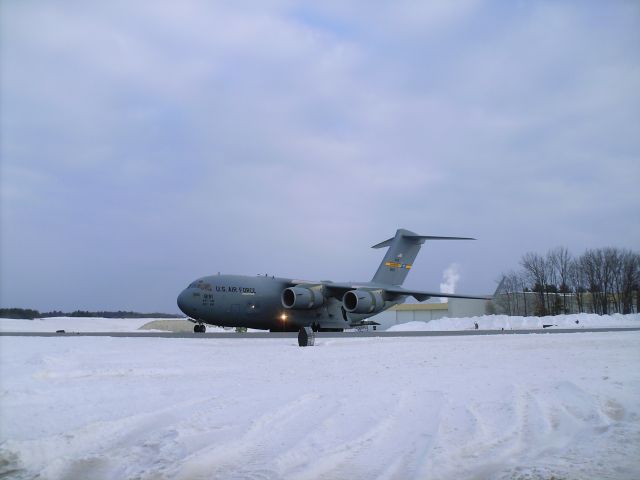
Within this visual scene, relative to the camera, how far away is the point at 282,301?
31.2 meters

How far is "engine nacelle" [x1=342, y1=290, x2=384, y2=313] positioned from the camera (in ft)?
102

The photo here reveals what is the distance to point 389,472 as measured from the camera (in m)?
4.77

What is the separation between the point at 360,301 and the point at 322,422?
24726 mm

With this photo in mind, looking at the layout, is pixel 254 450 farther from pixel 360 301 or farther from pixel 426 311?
pixel 426 311

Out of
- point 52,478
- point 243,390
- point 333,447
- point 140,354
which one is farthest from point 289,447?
point 140,354

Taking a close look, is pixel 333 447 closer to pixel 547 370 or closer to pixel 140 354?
pixel 547 370

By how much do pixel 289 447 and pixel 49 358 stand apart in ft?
26.9

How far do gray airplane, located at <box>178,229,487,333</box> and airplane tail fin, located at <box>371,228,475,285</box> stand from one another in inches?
49.2

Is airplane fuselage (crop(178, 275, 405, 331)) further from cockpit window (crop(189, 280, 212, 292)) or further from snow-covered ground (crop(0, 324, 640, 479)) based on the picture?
snow-covered ground (crop(0, 324, 640, 479))

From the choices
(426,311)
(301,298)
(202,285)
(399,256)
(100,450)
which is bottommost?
(100,450)

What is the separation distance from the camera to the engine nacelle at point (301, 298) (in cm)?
3050

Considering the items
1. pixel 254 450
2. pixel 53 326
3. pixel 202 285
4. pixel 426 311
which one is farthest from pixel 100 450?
pixel 426 311

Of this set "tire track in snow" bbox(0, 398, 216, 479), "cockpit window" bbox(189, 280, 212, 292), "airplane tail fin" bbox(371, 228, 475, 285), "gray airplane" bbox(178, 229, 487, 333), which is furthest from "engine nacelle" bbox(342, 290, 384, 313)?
"tire track in snow" bbox(0, 398, 216, 479)

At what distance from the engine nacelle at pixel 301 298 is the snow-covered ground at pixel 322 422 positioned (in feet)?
63.7
